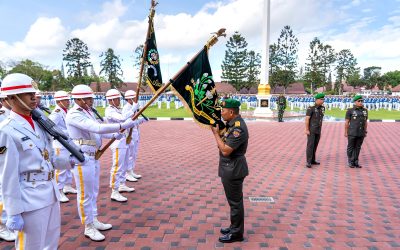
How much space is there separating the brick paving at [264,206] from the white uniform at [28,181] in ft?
4.56

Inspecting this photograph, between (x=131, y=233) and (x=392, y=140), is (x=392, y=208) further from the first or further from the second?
(x=392, y=140)

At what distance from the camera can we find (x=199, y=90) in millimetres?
4191

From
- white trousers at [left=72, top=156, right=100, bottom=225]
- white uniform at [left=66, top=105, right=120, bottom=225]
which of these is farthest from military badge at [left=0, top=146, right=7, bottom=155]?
white trousers at [left=72, top=156, right=100, bottom=225]

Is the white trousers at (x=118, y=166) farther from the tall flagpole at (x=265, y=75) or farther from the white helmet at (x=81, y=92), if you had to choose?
the tall flagpole at (x=265, y=75)

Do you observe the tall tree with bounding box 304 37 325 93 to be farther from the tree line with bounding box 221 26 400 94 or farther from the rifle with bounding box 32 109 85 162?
the rifle with bounding box 32 109 85 162

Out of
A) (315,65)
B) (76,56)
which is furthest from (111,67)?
(315,65)

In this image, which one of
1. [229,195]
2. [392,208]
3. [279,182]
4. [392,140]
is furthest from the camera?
[392,140]

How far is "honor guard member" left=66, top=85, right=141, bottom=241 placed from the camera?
12.4 ft

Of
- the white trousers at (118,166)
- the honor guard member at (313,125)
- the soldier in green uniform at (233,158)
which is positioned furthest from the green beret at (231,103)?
the honor guard member at (313,125)

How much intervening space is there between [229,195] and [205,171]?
3.43m

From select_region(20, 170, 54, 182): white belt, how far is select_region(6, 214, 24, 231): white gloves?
0.31 meters

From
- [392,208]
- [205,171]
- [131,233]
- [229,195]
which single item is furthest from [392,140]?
[131,233]

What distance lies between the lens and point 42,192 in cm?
250

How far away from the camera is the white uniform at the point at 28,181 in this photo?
7.57ft
